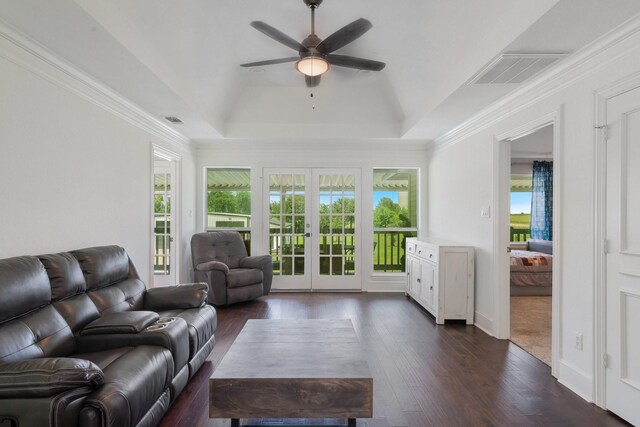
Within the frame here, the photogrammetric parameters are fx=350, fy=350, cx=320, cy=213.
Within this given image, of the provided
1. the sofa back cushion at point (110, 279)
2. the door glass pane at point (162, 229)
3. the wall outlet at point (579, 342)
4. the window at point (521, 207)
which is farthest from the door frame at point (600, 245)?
the window at point (521, 207)

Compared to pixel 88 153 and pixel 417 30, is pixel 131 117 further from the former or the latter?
pixel 417 30

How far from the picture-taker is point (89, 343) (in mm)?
2195

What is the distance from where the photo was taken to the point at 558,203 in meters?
2.82

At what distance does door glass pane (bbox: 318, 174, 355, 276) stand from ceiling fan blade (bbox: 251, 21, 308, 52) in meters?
3.13

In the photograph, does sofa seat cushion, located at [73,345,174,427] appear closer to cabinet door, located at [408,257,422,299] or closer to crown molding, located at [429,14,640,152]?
crown molding, located at [429,14,640,152]

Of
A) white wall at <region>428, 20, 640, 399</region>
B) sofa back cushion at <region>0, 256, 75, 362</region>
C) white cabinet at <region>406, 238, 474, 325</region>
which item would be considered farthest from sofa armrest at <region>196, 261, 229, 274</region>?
white wall at <region>428, 20, 640, 399</region>

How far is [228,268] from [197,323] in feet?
7.67

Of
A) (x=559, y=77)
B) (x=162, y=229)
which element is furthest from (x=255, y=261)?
(x=559, y=77)

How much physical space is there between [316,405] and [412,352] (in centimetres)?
176

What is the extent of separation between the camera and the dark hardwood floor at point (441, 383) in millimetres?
2217

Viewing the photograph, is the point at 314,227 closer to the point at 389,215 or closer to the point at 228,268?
the point at 389,215

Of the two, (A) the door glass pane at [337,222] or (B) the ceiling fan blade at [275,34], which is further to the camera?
(A) the door glass pane at [337,222]

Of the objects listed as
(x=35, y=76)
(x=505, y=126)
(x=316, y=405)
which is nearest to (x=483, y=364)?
(x=316, y=405)

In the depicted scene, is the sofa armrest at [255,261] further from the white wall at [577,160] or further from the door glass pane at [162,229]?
the white wall at [577,160]
